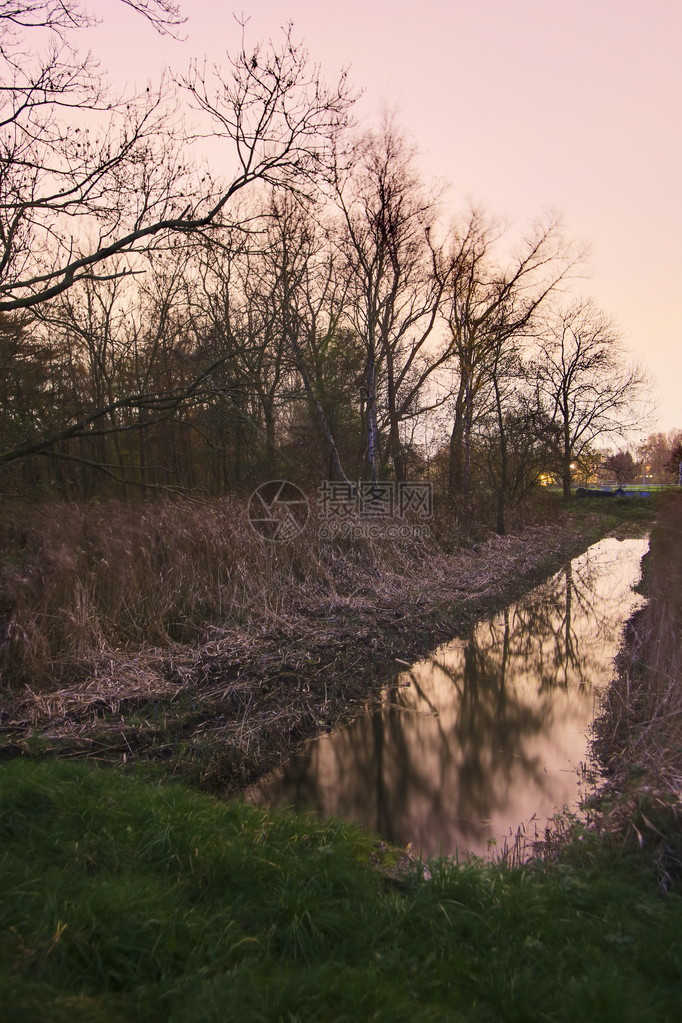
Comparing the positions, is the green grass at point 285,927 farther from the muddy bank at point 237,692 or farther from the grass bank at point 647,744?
the muddy bank at point 237,692

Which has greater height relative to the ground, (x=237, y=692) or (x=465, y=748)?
Answer: (x=237, y=692)

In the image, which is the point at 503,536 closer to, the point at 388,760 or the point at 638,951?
the point at 388,760

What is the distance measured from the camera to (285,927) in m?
2.71

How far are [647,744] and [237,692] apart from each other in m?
3.33

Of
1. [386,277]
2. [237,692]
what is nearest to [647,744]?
[237,692]

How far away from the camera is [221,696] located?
581 centimetres

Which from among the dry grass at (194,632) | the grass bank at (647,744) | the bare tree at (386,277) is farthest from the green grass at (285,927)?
the bare tree at (386,277)

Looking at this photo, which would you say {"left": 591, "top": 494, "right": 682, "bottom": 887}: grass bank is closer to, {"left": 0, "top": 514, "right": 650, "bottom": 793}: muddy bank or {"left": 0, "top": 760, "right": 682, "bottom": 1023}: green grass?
{"left": 0, "top": 760, "right": 682, "bottom": 1023}: green grass

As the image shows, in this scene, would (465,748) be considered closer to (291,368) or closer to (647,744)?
(647,744)


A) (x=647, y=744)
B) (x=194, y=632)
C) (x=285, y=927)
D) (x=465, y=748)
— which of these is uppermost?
(x=194, y=632)

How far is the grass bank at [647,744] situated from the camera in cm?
344

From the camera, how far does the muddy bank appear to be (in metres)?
4.91

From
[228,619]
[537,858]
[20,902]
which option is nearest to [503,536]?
[228,619]

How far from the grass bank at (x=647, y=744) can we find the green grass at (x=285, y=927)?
25 cm
